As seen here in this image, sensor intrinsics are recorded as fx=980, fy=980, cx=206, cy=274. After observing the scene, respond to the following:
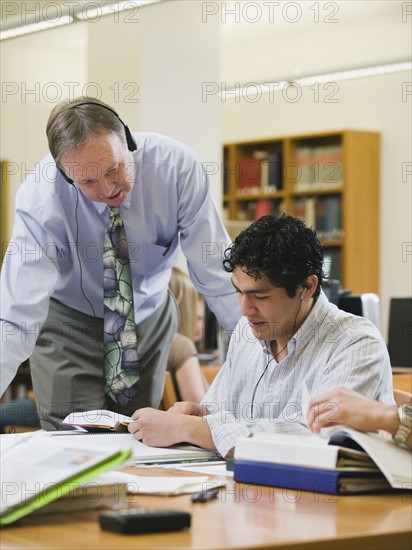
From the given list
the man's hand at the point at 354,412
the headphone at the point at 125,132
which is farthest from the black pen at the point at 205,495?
the headphone at the point at 125,132

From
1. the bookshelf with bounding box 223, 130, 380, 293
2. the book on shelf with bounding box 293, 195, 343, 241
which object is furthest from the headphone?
the book on shelf with bounding box 293, 195, 343, 241

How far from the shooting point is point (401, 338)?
187 inches

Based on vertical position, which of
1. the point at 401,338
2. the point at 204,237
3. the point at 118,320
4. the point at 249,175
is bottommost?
the point at 401,338

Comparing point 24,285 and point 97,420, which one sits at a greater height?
point 24,285

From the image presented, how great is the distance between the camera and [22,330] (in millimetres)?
2588

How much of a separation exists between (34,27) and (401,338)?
10.2 ft

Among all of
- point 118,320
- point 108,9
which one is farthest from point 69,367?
point 108,9

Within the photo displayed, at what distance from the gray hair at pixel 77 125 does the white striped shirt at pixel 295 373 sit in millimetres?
664

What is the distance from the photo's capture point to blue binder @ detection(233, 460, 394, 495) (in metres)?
1.61

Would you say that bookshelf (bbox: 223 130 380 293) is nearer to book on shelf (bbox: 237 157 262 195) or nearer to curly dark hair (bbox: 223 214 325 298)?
book on shelf (bbox: 237 157 262 195)

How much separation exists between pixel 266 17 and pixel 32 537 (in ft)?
25.7

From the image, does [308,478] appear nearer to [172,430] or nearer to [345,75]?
[172,430]

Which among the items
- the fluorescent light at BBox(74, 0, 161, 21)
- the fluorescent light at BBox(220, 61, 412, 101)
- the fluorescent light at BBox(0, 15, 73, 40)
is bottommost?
the fluorescent light at BBox(74, 0, 161, 21)

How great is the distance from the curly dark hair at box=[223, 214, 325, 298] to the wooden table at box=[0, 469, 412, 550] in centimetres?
67
